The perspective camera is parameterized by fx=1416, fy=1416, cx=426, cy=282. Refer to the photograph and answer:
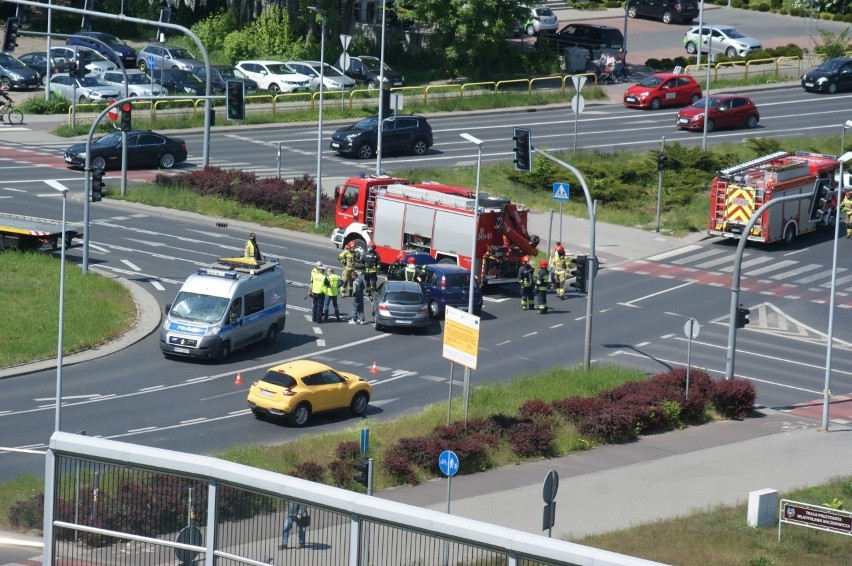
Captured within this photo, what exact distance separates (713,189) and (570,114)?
2095 cm

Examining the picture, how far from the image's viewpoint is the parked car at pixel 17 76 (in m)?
67.1

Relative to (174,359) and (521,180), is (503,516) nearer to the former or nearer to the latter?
(174,359)

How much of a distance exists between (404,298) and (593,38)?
42279mm

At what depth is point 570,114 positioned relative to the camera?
67.4 metres

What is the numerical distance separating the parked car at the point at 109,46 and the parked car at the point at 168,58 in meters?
0.99

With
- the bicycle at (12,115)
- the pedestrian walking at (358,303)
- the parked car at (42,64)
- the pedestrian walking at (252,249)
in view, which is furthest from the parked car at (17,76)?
the pedestrian walking at (358,303)

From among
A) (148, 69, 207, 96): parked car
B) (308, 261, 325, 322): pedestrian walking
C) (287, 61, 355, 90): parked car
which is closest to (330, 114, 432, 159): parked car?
(287, 61, 355, 90): parked car

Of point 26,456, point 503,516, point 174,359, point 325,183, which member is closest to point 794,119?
point 325,183

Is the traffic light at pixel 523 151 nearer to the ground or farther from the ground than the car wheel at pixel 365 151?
farther from the ground

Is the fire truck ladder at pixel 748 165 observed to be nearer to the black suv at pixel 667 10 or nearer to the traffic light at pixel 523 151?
the traffic light at pixel 523 151

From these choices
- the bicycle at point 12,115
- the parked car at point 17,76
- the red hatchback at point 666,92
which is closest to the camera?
the bicycle at point 12,115

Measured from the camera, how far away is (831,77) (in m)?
71.6

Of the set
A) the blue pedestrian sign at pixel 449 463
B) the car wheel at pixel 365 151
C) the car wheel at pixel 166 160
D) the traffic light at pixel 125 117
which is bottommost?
the blue pedestrian sign at pixel 449 463

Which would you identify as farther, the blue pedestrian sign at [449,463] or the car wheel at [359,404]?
the car wheel at [359,404]
